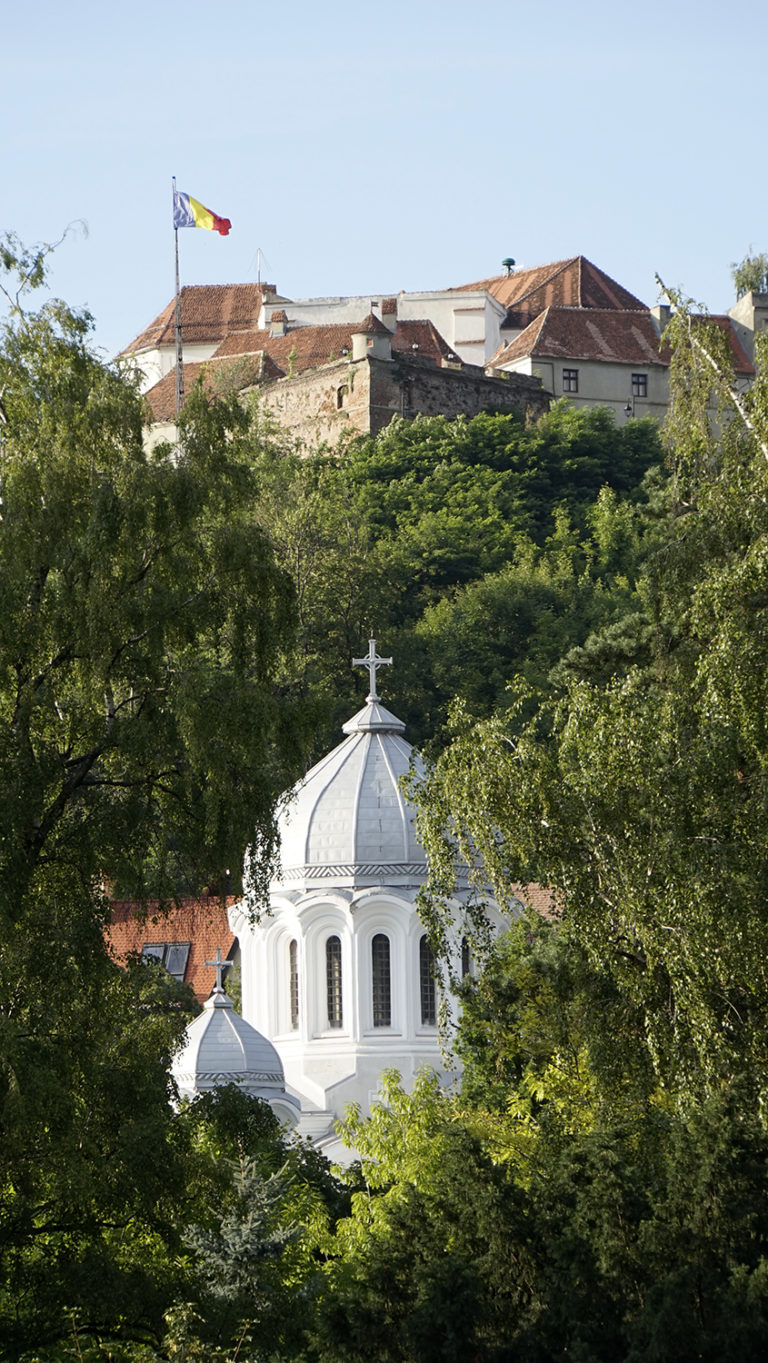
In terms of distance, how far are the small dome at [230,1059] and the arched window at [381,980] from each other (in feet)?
9.41

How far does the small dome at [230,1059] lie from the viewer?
43.1 meters

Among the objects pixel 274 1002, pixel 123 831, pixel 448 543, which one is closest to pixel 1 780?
pixel 123 831

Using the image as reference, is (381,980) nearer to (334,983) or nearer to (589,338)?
(334,983)

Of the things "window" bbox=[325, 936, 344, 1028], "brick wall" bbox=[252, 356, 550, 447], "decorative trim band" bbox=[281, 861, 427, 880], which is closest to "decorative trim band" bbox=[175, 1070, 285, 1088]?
"window" bbox=[325, 936, 344, 1028]

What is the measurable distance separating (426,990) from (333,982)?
193 cm

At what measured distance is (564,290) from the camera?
10106 cm

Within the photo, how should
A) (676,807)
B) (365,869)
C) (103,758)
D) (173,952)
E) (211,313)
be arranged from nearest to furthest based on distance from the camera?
(676,807), (103,758), (365,869), (173,952), (211,313)

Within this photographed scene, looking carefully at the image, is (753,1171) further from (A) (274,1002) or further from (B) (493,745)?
(A) (274,1002)

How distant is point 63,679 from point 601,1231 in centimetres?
726

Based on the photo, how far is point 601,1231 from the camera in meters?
21.5

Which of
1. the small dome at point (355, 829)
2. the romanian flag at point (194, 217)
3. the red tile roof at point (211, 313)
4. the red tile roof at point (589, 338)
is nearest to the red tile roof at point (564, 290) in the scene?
the red tile roof at point (589, 338)

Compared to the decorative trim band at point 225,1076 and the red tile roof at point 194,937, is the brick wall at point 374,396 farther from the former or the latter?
the decorative trim band at point 225,1076

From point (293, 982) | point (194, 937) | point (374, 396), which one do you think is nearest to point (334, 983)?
point (293, 982)

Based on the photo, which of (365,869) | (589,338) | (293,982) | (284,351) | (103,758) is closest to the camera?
(103,758)
